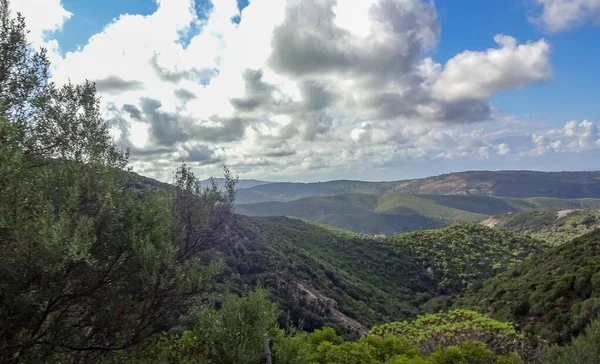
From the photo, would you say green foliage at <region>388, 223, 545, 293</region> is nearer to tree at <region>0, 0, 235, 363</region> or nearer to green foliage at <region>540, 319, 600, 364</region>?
green foliage at <region>540, 319, 600, 364</region>

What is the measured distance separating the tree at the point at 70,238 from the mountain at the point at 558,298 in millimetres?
30793

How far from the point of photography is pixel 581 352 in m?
19.3

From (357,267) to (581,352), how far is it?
294ft

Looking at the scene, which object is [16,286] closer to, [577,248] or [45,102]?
[45,102]

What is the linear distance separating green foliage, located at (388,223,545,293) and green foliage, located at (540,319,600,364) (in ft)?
244

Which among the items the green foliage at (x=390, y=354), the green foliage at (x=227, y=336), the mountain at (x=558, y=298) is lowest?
the mountain at (x=558, y=298)

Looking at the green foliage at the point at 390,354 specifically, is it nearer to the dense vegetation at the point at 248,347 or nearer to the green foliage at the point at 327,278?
the dense vegetation at the point at 248,347

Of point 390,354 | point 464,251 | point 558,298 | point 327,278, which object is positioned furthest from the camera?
point 464,251

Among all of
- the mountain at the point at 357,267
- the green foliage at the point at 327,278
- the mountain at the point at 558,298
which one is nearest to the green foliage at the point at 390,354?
the mountain at the point at 558,298

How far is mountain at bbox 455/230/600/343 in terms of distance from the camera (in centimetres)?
3216

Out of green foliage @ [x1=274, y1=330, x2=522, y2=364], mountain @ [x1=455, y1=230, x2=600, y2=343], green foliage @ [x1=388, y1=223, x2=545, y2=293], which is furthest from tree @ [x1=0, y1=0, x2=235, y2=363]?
green foliage @ [x1=388, y1=223, x2=545, y2=293]

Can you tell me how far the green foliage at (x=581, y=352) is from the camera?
18.9m

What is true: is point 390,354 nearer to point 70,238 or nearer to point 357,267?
point 70,238

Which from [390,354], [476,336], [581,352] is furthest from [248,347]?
[476,336]
